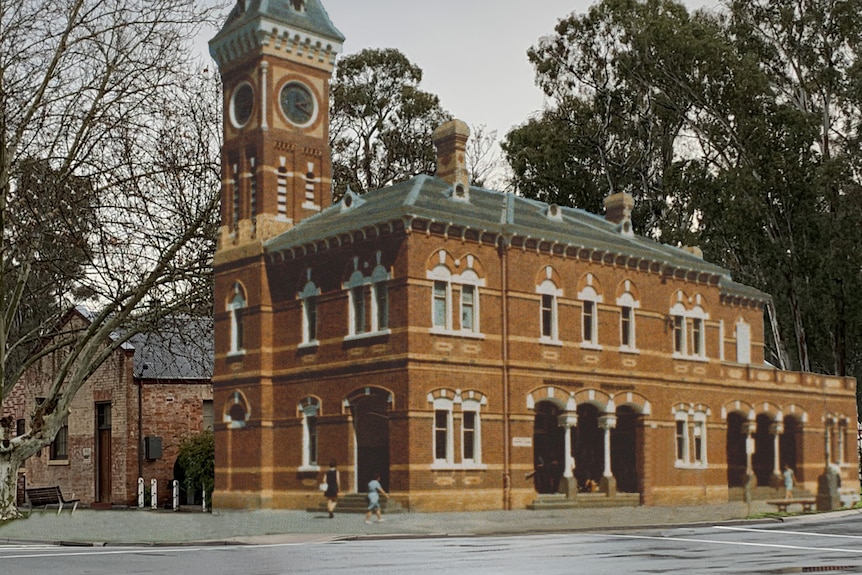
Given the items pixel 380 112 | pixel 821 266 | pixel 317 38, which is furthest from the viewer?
pixel 380 112

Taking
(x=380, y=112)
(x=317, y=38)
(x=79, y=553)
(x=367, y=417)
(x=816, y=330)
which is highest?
(x=380, y=112)

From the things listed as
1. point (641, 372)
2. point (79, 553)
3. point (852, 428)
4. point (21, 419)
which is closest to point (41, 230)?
point (79, 553)

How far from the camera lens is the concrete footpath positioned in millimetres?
23500

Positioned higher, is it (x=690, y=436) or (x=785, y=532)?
(x=690, y=436)

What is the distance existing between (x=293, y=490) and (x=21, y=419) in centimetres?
2152

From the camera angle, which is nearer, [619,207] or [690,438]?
[690,438]

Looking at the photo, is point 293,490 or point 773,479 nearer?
point 293,490

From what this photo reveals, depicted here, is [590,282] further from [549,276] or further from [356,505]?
[356,505]

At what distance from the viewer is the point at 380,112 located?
5044cm

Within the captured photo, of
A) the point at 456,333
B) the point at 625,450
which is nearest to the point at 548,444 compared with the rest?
the point at 625,450

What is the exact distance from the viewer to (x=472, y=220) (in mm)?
27781

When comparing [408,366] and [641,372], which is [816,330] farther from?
[408,366]

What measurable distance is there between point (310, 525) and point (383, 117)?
28154mm

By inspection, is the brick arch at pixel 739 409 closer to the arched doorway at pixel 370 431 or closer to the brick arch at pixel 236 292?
the arched doorway at pixel 370 431
